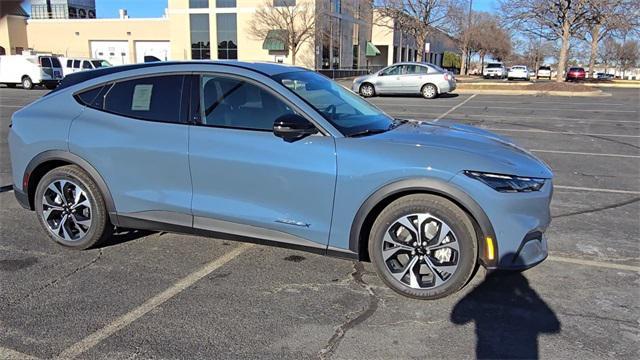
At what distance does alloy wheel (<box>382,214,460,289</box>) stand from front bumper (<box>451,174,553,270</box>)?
0.25 meters

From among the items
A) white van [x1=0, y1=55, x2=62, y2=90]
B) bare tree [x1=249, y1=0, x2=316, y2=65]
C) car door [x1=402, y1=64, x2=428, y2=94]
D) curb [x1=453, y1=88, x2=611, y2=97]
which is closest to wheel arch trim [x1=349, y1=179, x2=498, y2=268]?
car door [x1=402, y1=64, x2=428, y2=94]

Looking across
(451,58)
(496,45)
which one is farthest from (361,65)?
(451,58)

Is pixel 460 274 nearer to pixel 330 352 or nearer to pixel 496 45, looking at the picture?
pixel 330 352

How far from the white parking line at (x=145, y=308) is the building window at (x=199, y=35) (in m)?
49.3

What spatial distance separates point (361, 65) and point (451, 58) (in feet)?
126

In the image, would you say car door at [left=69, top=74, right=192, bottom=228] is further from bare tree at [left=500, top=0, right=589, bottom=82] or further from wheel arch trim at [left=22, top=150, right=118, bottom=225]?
bare tree at [left=500, top=0, right=589, bottom=82]

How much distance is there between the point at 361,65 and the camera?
206 feet

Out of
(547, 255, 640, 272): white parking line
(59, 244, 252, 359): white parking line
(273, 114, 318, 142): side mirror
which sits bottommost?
(59, 244, 252, 359): white parking line

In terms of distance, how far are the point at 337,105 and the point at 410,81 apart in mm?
20275

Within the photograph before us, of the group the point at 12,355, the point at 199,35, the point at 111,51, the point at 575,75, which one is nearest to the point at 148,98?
the point at 12,355

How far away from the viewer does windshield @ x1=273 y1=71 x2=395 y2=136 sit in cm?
399

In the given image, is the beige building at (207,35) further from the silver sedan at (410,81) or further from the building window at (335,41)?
the silver sedan at (410,81)

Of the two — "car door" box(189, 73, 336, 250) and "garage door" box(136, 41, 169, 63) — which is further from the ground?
"garage door" box(136, 41, 169, 63)

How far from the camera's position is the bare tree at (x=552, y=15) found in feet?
91.0
